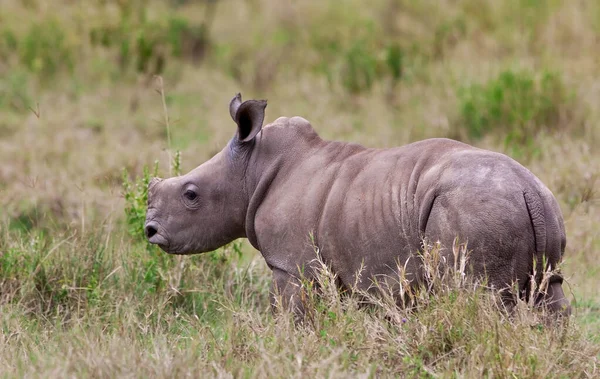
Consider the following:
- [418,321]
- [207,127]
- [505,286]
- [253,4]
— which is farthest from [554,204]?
[253,4]

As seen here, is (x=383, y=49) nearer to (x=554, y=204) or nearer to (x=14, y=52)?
(x=14, y=52)

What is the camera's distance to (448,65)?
38.6 feet

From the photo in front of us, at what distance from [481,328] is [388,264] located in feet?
2.31

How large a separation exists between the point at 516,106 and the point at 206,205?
4.83 m

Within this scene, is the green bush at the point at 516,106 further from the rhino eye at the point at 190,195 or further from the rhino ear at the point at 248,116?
the rhino eye at the point at 190,195

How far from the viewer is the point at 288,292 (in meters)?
5.25

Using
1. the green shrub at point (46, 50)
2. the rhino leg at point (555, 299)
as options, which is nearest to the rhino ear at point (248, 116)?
the rhino leg at point (555, 299)

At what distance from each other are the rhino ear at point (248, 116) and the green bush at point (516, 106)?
4.45 m

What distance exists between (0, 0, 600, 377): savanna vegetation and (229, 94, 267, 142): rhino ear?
2.79ft

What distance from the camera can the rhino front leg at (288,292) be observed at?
512cm

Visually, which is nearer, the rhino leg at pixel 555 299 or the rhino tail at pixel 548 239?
the rhino tail at pixel 548 239

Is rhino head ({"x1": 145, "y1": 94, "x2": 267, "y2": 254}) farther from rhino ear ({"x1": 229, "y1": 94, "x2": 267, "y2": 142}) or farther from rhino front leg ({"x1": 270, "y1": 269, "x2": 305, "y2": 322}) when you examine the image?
rhino front leg ({"x1": 270, "y1": 269, "x2": 305, "y2": 322})

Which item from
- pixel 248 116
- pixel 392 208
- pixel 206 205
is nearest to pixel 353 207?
pixel 392 208

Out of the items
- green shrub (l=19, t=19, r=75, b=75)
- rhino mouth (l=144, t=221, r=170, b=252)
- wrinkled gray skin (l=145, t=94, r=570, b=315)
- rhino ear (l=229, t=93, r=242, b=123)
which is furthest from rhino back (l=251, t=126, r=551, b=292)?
green shrub (l=19, t=19, r=75, b=75)
